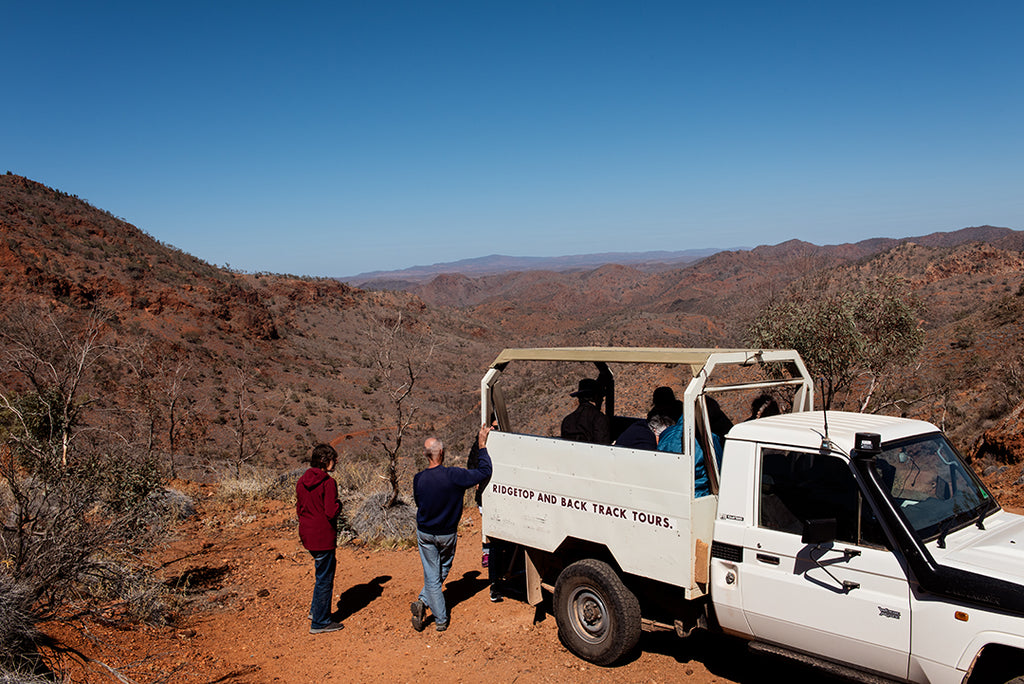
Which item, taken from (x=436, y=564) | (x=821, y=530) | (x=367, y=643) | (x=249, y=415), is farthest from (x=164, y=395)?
(x=821, y=530)

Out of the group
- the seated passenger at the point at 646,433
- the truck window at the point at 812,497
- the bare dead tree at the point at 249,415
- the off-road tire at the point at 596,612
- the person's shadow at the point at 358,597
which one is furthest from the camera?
the bare dead tree at the point at 249,415

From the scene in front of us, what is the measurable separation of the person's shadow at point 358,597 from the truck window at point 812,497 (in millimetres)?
4873

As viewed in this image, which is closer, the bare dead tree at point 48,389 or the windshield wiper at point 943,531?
the windshield wiper at point 943,531

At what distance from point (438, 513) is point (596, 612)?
5.71 feet

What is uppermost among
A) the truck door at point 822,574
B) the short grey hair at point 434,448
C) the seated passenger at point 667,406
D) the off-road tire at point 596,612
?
the seated passenger at point 667,406

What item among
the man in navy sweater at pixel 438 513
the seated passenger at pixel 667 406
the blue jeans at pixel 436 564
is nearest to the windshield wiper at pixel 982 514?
the seated passenger at pixel 667 406

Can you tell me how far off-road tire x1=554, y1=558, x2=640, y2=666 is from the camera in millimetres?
4910

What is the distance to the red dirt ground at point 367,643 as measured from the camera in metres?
5.09

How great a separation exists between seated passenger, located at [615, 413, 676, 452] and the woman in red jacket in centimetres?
297

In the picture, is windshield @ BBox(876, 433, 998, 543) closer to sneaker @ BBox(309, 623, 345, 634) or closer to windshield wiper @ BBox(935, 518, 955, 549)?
windshield wiper @ BBox(935, 518, 955, 549)

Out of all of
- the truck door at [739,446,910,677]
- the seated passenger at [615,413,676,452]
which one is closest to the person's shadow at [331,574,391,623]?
the seated passenger at [615,413,676,452]

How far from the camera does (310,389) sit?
3591 centimetres

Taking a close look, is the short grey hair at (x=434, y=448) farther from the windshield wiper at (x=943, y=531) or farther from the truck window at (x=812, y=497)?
the windshield wiper at (x=943, y=531)

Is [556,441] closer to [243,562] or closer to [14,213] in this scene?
[243,562]
